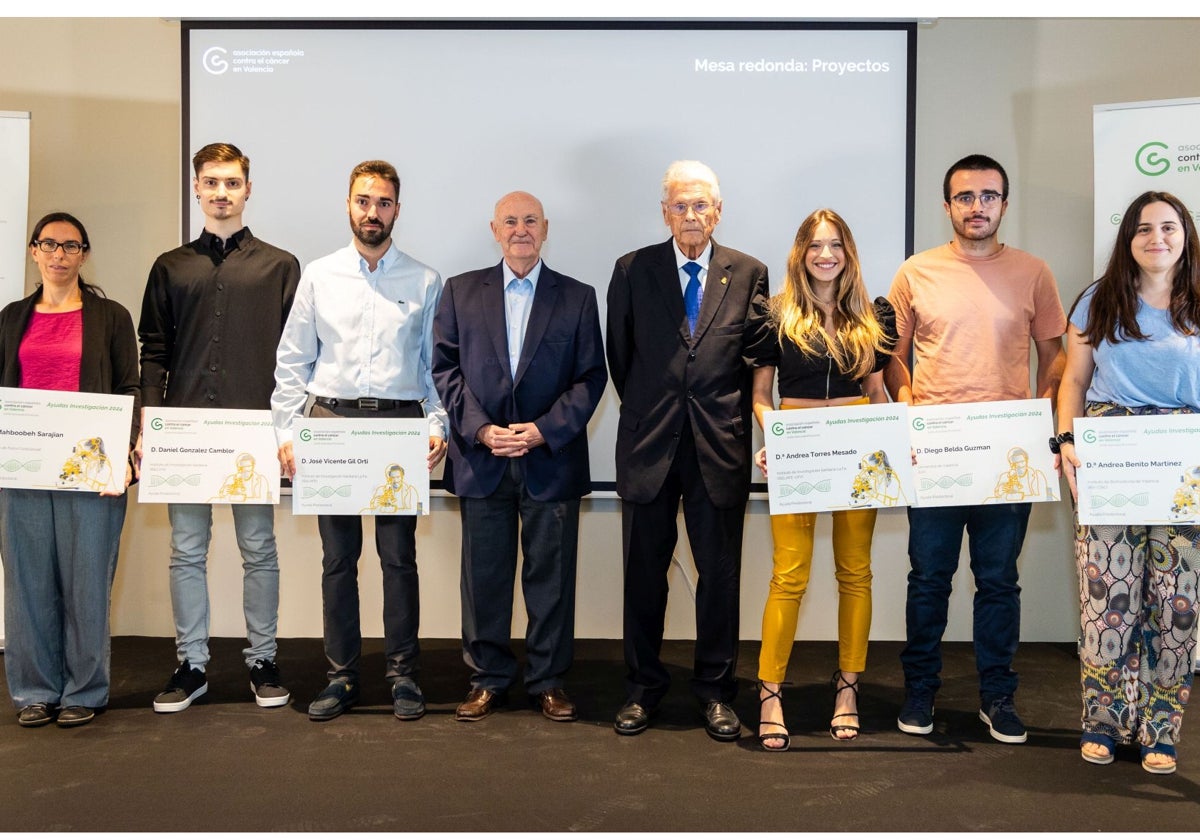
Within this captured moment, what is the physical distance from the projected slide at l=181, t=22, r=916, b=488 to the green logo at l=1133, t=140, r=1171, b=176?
907 millimetres

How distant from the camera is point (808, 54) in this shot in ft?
13.7

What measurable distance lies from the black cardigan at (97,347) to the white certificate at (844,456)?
2315 millimetres

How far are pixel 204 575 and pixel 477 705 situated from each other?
1167 millimetres

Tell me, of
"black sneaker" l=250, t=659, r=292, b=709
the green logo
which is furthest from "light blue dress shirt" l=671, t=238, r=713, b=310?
"black sneaker" l=250, t=659, r=292, b=709

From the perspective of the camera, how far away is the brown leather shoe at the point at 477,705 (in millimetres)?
3346

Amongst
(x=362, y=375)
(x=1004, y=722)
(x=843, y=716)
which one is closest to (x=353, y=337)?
(x=362, y=375)

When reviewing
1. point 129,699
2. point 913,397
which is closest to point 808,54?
point 913,397

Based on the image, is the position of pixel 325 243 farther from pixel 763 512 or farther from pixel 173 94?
pixel 763 512

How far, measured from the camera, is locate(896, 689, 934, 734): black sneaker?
3193 mm

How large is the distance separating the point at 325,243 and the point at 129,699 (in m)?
2.09

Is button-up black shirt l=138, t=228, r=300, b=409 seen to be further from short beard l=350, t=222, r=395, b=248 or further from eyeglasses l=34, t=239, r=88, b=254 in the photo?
short beard l=350, t=222, r=395, b=248

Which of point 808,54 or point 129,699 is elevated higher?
point 808,54

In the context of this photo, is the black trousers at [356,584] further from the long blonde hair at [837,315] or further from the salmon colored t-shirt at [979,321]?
the salmon colored t-shirt at [979,321]

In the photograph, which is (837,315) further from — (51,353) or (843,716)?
(51,353)
